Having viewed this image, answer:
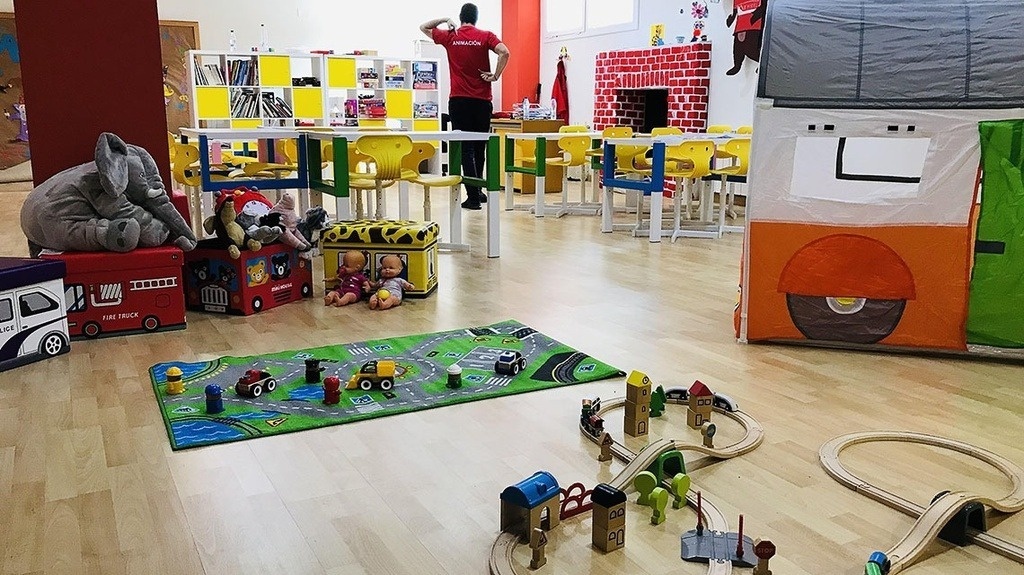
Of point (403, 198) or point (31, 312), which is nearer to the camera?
point (31, 312)

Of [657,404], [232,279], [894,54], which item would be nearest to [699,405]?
[657,404]

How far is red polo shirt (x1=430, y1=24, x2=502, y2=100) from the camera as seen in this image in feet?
22.1

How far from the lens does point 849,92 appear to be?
312cm

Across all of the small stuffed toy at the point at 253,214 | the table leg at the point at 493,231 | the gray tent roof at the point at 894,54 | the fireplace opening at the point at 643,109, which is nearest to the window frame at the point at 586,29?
the fireplace opening at the point at 643,109

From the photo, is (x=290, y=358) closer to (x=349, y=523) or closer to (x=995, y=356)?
(x=349, y=523)

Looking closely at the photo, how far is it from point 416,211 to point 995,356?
16.1 ft

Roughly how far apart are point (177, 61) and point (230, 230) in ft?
23.7

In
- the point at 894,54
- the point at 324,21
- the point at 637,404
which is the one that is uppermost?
the point at 324,21

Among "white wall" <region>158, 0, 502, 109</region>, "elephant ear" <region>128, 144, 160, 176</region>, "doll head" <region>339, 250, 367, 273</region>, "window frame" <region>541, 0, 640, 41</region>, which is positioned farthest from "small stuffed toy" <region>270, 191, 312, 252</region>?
"white wall" <region>158, 0, 502, 109</region>

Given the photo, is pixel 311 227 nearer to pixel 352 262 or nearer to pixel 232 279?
pixel 352 262

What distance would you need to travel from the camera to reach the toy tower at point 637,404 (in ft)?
7.79

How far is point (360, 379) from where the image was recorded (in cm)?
275

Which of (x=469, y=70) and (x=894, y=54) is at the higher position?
(x=469, y=70)

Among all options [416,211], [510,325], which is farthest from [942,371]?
[416,211]
